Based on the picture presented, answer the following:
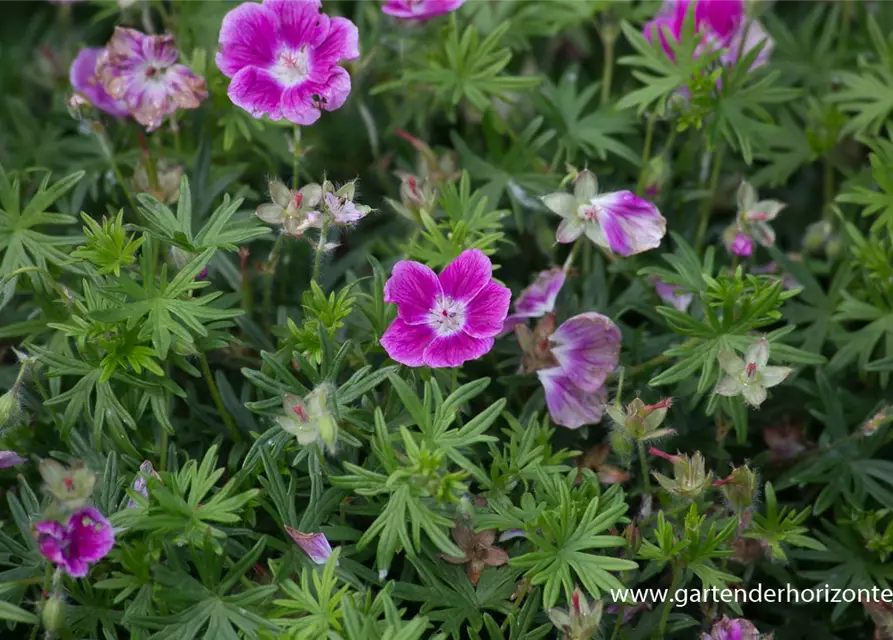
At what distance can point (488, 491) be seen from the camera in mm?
1495

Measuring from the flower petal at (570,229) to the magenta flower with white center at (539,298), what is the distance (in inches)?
2.7

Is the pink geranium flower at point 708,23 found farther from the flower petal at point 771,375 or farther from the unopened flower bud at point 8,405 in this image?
the unopened flower bud at point 8,405

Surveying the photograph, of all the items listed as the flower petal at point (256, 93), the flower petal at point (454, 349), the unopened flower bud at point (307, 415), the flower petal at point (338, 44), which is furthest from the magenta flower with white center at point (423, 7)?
the unopened flower bud at point (307, 415)

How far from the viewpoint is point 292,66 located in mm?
1626

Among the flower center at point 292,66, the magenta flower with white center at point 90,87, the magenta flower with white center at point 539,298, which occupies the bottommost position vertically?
the magenta flower with white center at point 539,298

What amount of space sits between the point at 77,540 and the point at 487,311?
2.20ft

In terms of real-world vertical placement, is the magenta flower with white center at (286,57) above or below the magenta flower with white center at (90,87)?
above

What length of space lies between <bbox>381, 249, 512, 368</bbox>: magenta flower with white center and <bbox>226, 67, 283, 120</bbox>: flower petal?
0.34 meters

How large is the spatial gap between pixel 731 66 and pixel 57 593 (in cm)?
148

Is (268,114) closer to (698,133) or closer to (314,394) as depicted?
(314,394)

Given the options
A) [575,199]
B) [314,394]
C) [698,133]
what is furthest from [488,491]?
[698,133]

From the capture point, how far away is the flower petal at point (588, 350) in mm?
1604

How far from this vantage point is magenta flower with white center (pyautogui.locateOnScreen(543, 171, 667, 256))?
1635 millimetres

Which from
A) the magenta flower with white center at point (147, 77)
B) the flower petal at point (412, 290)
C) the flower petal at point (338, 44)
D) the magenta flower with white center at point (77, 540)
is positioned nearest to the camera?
the magenta flower with white center at point (77, 540)
